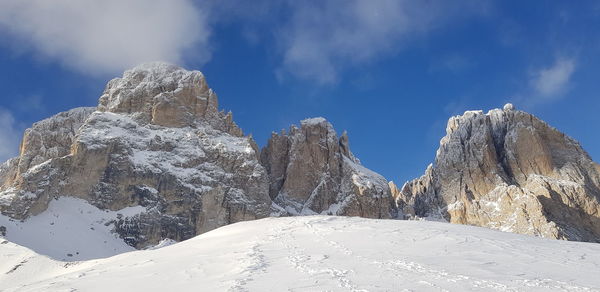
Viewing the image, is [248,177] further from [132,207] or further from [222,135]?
[132,207]

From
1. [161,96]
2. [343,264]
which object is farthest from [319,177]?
[343,264]

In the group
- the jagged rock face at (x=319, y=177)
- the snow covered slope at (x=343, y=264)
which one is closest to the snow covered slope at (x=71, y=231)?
the jagged rock face at (x=319, y=177)

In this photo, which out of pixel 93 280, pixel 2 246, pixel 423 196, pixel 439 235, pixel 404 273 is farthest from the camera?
pixel 423 196

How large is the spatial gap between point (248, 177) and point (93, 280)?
3165 inches

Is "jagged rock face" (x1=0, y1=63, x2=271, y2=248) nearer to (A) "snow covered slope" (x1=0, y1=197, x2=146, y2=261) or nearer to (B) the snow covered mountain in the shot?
(B) the snow covered mountain

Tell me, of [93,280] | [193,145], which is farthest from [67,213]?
[93,280]

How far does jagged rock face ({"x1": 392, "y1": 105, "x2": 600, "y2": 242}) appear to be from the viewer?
4001 inches

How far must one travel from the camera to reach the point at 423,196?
4909 inches

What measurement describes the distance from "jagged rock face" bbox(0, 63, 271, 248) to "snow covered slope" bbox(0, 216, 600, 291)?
60049 mm

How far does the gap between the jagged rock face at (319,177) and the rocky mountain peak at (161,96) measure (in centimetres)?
1973

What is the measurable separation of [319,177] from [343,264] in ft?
321

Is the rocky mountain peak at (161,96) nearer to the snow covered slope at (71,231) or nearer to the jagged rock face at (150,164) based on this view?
the jagged rock face at (150,164)

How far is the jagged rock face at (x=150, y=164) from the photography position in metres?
87.1

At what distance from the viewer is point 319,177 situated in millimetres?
116625
